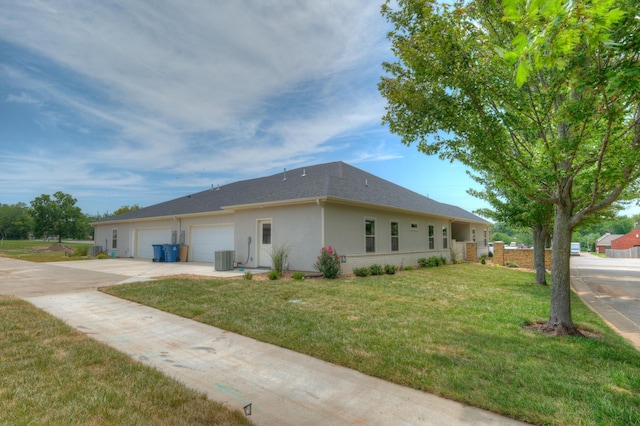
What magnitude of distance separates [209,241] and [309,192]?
8230 mm

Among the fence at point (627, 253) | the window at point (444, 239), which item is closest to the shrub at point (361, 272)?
the window at point (444, 239)

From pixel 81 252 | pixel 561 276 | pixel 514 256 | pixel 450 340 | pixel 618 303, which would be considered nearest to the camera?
pixel 450 340

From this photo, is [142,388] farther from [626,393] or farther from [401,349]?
[626,393]

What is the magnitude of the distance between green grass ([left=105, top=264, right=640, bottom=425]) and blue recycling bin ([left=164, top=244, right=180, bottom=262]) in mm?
9456

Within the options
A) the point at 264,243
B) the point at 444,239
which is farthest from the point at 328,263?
the point at 444,239

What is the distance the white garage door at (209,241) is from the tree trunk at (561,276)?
46.4ft

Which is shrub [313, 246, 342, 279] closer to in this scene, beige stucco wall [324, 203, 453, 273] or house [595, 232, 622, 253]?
beige stucco wall [324, 203, 453, 273]

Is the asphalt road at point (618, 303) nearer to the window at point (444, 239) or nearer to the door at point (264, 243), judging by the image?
the window at point (444, 239)

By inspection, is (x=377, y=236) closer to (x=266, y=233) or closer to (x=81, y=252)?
(x=266, y=233)

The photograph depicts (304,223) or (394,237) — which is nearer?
(304,223)

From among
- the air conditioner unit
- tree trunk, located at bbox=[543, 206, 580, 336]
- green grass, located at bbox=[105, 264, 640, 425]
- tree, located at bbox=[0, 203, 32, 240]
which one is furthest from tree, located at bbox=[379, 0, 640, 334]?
tree, located at bbox=[0, 203, 32, 240]

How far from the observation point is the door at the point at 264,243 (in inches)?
554

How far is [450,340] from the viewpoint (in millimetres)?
4758

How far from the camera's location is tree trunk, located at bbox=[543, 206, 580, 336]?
18.2 ft
